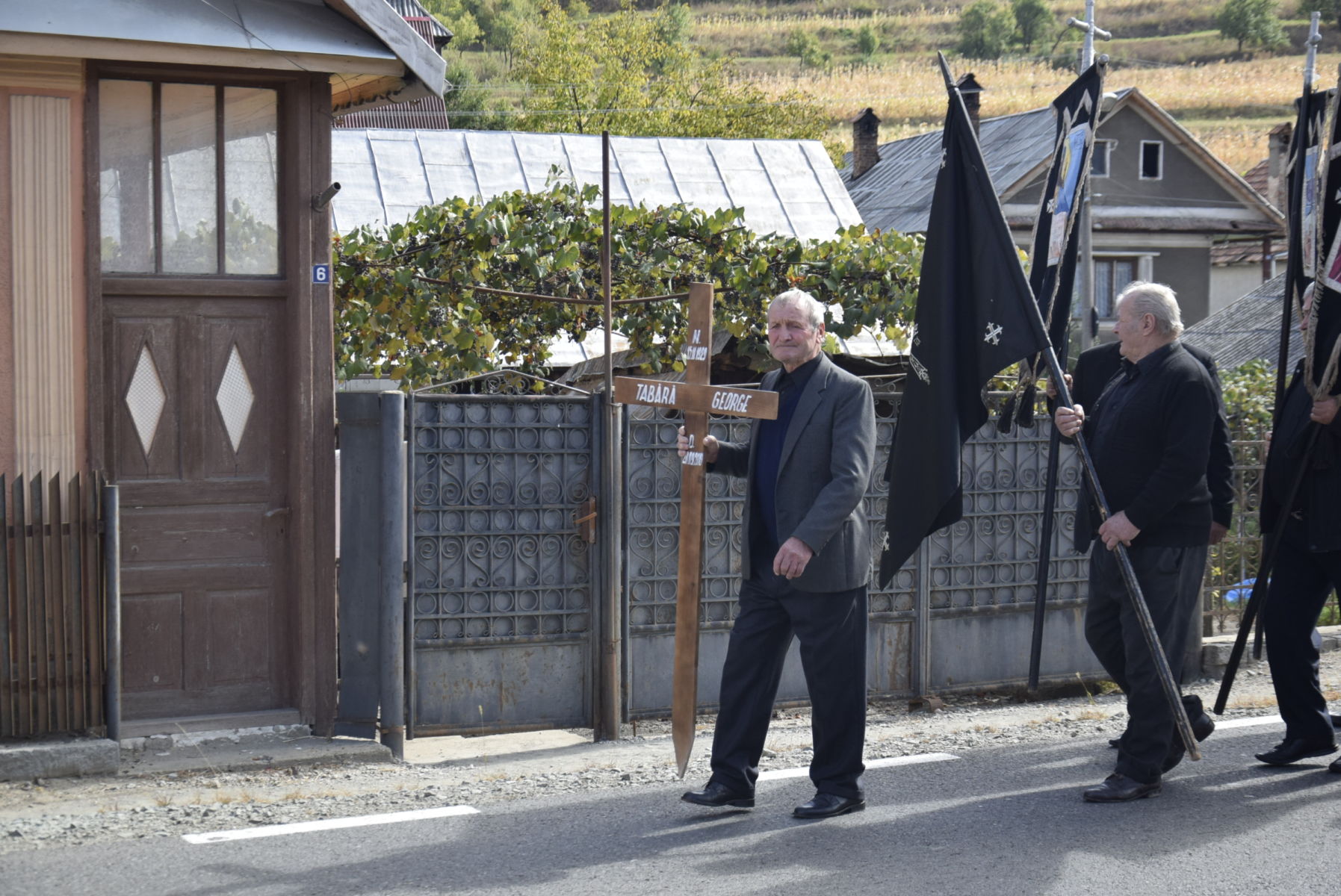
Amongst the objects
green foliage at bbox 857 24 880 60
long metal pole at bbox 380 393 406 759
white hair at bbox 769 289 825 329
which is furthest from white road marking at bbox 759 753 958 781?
green foliage at bbox 857 24 880 60

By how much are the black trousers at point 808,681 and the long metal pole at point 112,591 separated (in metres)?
2.65

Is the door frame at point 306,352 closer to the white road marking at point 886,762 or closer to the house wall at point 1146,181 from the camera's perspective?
the white road marking at point 886,762

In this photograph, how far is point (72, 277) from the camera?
21.3 ft

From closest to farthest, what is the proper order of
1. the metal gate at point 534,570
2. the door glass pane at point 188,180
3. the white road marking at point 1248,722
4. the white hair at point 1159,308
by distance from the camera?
the white hair at point 1159,308
the door glass pane at point 188,180
the metal gate at point 534,570
the white road marking at point 1248,722

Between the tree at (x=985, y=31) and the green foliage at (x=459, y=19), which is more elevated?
the tree at (x=985, y=31)

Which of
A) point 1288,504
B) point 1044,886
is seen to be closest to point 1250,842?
point 1044,886

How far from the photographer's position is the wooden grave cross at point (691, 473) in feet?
18.8

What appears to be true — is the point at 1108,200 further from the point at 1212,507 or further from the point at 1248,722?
the point at 1212,507

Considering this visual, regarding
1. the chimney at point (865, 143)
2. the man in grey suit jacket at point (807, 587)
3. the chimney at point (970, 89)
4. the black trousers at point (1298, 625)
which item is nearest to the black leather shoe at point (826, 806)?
the man in grey suit jacket at point (807, 587)

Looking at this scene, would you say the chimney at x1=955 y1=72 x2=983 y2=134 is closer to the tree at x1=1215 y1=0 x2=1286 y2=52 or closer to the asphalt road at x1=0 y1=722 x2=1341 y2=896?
the asphalt road at x1=0 y1=722 x2=1341 y2=896

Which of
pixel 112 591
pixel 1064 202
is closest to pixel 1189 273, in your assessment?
pixel 1064 202

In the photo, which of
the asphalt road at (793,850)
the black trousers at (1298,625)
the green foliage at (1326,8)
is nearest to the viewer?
the asphalt road at (793,850)

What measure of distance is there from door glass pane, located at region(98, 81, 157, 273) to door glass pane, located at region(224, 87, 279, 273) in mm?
348

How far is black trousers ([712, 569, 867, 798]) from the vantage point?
5.61m
